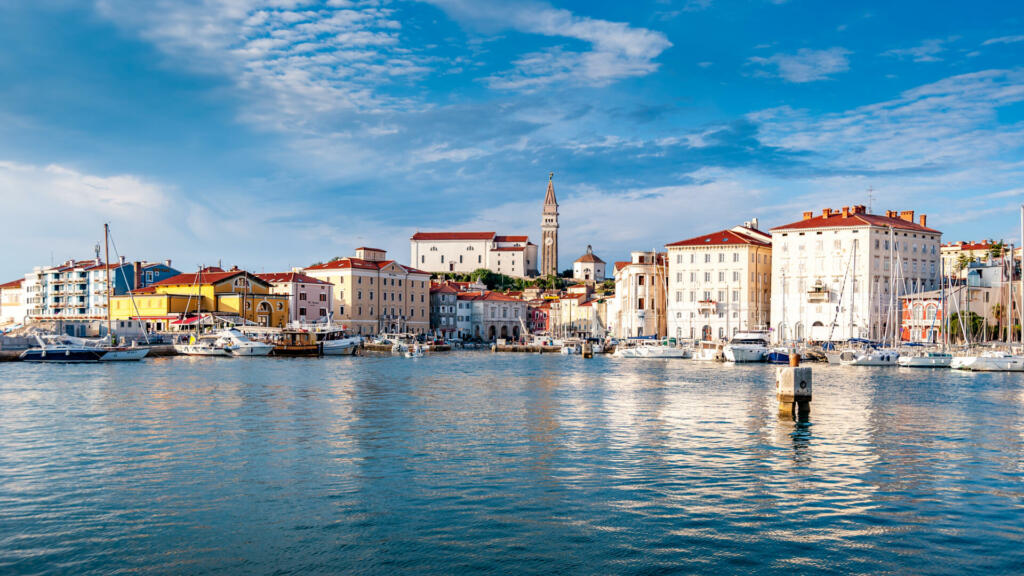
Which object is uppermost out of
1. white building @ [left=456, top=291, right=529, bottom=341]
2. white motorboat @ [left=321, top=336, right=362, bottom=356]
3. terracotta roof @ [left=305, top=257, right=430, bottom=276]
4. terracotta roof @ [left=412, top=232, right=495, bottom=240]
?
terracotta roof @ [left=412, top=232, right=495, bottom=240]

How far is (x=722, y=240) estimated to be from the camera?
85.6 m

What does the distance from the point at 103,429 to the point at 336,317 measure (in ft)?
250

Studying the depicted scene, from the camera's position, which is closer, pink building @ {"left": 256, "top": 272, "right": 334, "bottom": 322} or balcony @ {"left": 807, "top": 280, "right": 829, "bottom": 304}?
balcony @ {"left": 807, "top": 280, "right": 829, "bottom": 304}

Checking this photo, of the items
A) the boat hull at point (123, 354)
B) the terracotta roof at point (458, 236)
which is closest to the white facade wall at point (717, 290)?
the boat hull at point (123, 354)

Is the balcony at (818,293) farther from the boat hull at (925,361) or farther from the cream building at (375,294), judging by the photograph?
the cream building at (375,294)

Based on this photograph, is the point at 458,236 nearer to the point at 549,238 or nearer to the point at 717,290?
the point at 549,238

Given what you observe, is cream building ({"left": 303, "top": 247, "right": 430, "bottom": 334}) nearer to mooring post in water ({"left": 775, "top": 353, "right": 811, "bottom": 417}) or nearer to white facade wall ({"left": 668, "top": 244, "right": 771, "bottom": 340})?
white facade wall ({"left": 668, "top": 244, "right": 771, "bottom": 340})

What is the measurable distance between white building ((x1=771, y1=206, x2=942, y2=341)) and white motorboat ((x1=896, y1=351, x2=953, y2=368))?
22802 millimetres

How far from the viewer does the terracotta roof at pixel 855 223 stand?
78.8 metres

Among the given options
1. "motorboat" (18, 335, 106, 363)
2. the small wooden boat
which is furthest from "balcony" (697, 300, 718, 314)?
"motorboat" (18, 335, 106, 363)

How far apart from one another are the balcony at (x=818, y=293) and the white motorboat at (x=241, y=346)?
5173 centimetres

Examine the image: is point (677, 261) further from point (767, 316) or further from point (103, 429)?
point (103, 429)

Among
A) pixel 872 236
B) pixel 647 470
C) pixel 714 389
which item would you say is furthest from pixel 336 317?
pixel 647 470

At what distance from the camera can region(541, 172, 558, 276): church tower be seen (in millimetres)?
159750
